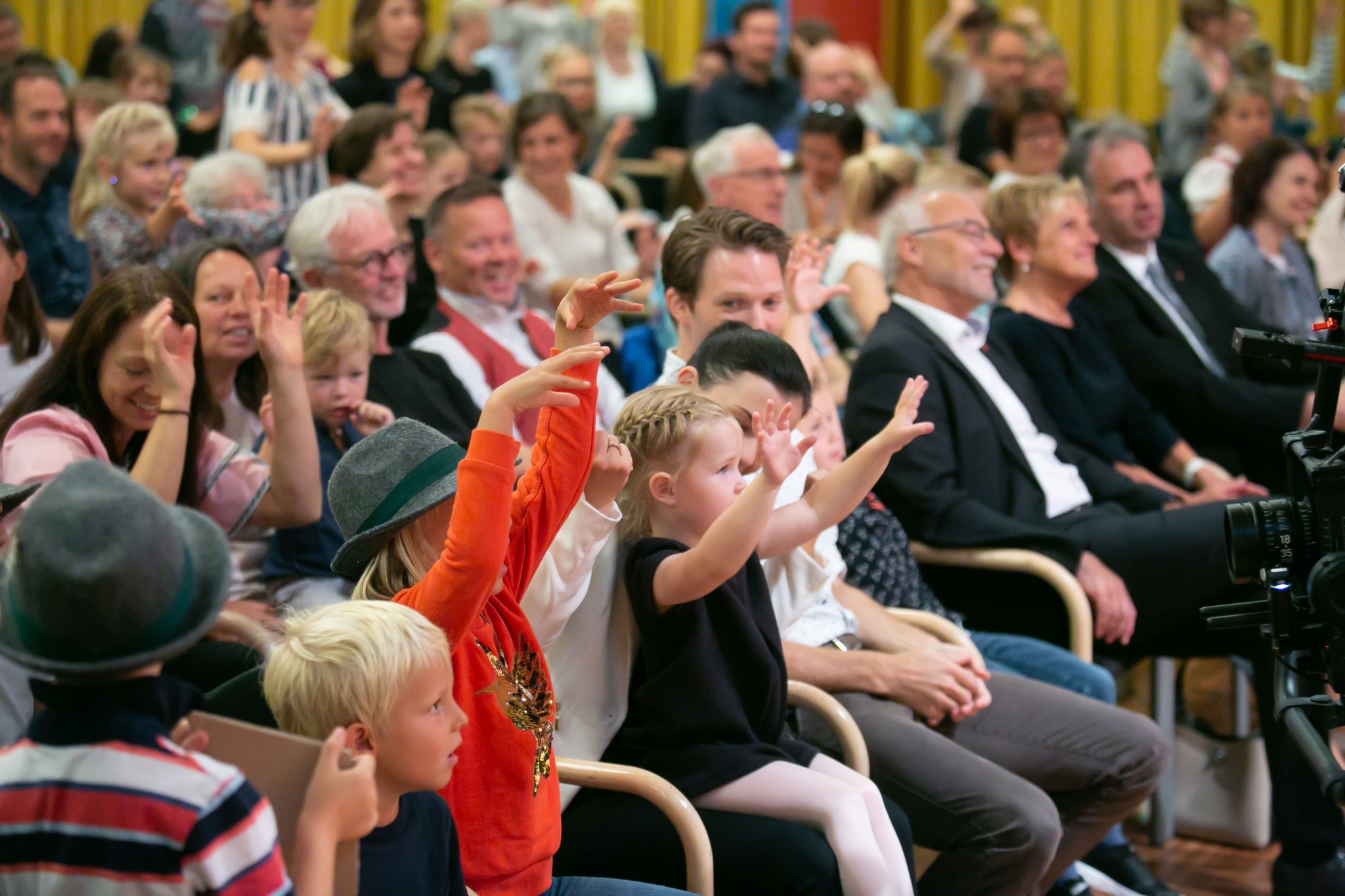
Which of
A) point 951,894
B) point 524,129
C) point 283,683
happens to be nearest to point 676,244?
point 951,894

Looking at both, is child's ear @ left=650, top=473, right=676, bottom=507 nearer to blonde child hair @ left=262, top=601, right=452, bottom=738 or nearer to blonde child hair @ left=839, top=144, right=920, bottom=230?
blonde child hair @ left=262, top=601, right=452, bottom=738

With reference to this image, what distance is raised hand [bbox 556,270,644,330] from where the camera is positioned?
1808 millimetres

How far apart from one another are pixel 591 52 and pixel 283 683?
633 cm

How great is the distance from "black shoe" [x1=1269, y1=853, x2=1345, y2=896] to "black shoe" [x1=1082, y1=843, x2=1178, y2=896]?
0.73 ft

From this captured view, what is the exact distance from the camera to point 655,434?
2029mm

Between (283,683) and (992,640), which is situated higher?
(283,683)

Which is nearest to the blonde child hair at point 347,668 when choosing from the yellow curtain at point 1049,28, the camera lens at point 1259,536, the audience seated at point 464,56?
the camera lens at point 1259,536

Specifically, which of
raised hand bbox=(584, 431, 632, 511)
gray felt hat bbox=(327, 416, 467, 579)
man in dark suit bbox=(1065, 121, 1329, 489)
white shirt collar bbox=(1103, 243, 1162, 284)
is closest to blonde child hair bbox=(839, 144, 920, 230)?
man in dark suit bbox=(1065, 121, 1329, 489)

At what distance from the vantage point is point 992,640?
287 cm

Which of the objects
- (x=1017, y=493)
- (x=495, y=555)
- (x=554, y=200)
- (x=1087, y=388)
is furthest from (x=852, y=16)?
(x=495, y=555)

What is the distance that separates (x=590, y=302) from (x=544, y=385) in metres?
0.24

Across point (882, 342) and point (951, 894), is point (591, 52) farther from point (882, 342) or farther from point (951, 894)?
point (951, 894)

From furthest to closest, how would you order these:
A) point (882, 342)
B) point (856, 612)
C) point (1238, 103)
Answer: point (1238, 103), point (882, 342), point (856, 612)

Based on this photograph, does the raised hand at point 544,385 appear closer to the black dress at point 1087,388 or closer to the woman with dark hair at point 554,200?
the black dress at point 1087,388
